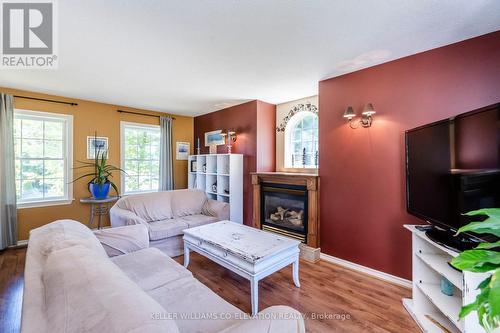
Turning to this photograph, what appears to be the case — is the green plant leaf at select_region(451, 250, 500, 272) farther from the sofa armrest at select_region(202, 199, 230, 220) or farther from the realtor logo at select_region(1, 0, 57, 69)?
the sofa armrest at select_region(202, 199, 230, 220)

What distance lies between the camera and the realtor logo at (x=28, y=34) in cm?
167

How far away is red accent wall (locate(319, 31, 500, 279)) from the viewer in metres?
2.04

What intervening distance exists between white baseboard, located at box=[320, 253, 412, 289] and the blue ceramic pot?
3.72m

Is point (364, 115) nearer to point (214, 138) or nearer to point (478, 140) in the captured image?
point (478, 140)

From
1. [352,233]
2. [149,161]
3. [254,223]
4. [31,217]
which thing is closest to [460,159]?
[352,233]

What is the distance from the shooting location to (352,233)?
276 cm

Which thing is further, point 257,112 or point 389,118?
point 257,112

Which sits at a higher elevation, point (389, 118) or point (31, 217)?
point (389, 118)

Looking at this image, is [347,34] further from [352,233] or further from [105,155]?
[105,155]

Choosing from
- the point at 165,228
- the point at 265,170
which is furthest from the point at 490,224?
the point at 265,170

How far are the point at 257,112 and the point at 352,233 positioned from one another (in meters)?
2.46

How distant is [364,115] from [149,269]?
2744mm

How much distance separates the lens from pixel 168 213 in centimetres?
351

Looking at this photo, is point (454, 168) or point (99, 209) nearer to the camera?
point (454, 168)
